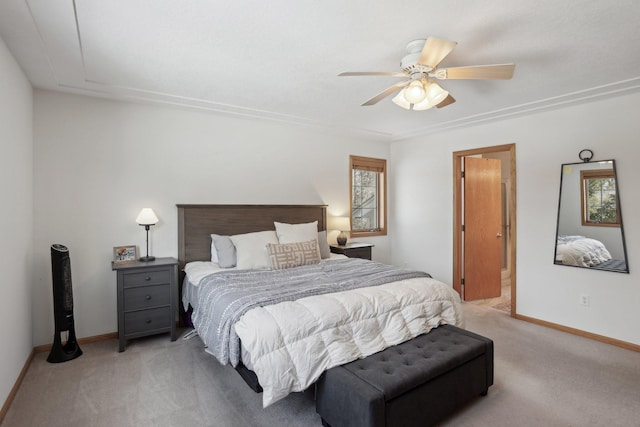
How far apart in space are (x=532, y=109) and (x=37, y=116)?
16.5 ft

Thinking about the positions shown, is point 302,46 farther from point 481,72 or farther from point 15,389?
point 15,389

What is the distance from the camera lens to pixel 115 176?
3.34m

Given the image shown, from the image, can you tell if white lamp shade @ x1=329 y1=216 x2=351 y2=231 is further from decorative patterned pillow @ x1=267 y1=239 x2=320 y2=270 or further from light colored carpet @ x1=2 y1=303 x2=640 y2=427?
light colored carpet @ x1=2 y1=303 x2=640 y2=427

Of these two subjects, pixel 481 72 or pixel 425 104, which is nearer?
pixel 481 72

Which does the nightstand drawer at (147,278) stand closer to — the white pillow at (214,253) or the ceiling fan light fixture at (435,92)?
the white pillow at (214,253)

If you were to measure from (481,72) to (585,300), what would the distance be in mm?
2817

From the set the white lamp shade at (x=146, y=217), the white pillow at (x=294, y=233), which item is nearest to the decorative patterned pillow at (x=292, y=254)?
the white pillow at (x=294, y=233)

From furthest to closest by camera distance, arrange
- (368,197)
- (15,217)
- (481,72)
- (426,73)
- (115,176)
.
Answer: (368,197) → (115,176) → (15,217) → (426,73) → (481,72)

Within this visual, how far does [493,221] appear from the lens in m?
4.96

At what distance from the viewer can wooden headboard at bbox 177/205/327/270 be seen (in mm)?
3633

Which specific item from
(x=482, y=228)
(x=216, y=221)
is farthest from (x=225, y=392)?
(x=482, y=228)

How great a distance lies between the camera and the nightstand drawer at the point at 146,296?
3.04 metres

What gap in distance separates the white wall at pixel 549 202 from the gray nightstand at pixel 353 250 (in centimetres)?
98

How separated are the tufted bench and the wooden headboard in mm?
2295
